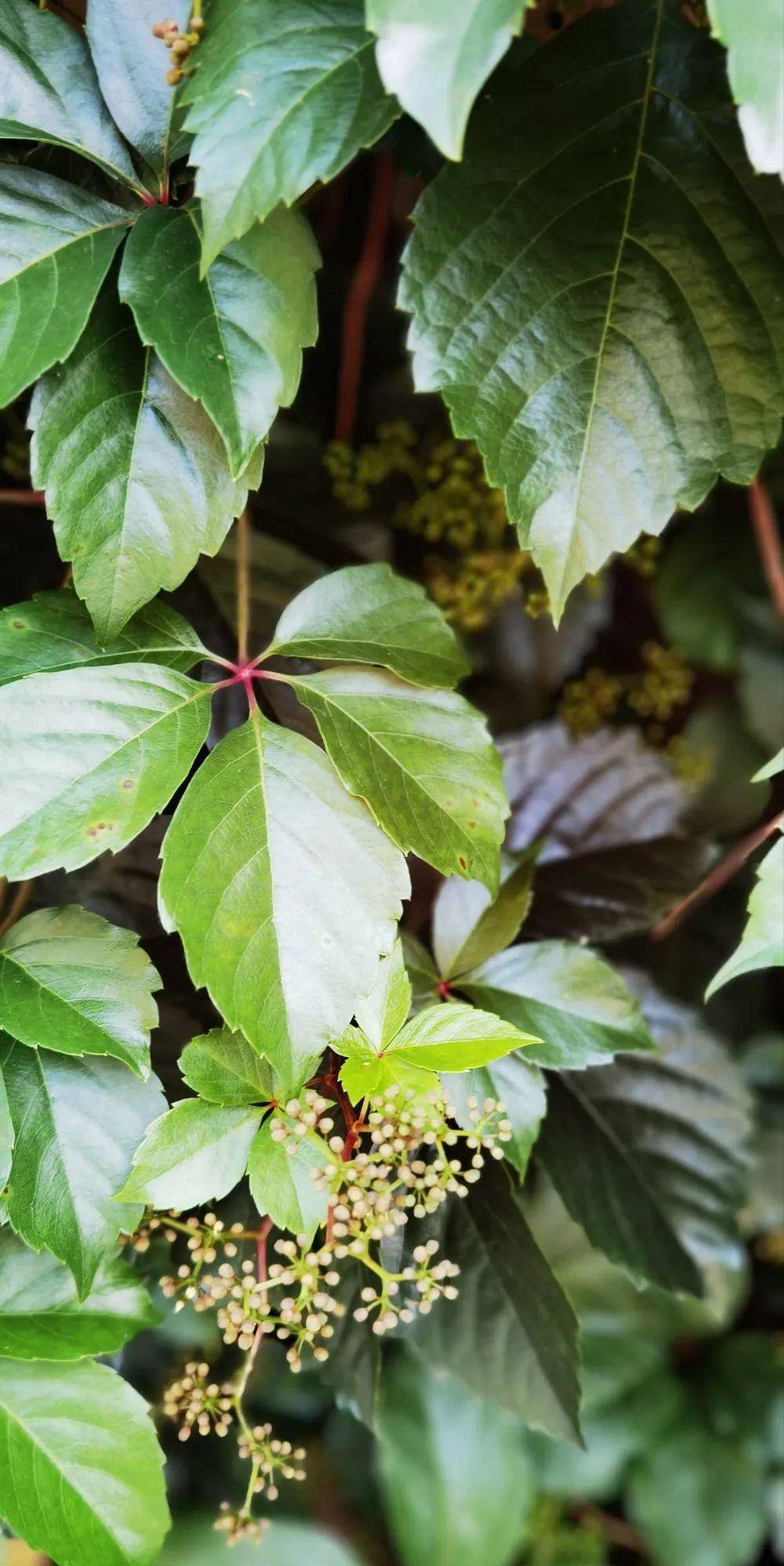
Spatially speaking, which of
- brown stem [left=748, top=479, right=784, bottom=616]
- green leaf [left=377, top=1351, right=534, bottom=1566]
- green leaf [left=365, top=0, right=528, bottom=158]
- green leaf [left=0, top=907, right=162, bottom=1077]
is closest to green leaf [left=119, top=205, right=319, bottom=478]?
green leaf [left=365, top=0, right=528, bottom=158]

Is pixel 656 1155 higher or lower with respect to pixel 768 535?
lower

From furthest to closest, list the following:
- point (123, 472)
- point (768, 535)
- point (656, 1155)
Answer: point (768, 535) < point (656, 1155) < point (123, 472)

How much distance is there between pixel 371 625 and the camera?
0.58 metres

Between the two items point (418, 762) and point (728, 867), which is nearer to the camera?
point (418, 762)

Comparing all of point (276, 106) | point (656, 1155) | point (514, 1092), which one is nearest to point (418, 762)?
point (514, 1092)

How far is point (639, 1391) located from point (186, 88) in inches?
55.9

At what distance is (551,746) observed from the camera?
88 centimetres

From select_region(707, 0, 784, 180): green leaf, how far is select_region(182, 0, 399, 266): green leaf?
5.6 inches

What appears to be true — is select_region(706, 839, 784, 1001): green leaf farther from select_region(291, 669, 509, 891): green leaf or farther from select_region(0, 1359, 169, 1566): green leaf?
select_region(0, 1359, 169, 1566): green leaf

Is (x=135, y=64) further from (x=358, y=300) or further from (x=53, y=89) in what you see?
(x=358, y=300)

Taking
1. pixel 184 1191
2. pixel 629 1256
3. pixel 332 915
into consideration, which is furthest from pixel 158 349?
pixel 629 1256

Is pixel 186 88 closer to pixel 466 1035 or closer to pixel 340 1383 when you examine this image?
pixel 466 1035

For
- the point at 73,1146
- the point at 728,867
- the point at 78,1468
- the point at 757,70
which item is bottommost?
the point at 78,1468

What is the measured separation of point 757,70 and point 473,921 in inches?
17.8
